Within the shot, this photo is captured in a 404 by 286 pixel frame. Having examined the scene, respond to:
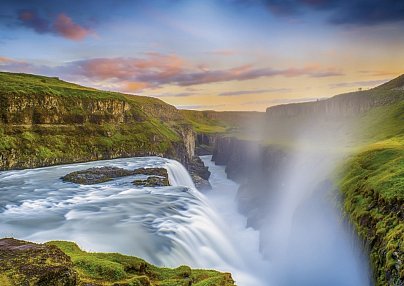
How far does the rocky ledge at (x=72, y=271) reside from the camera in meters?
10.3

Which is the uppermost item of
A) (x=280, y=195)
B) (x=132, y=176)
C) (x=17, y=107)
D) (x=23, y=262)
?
→ (x=17, y=107)

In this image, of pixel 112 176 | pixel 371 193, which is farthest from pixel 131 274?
pixel 112 176

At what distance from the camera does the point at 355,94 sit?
439ft

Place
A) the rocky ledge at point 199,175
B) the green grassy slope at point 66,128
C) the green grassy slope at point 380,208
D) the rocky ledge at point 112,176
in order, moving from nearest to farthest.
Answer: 1. the green grassy slope at point 380,208
2. the rocky ledge at point 112,176
3. the green grassy slope at point 66,128
4. the rocky ledge at point 199,175

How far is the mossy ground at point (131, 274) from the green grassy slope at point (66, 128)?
59889 mm

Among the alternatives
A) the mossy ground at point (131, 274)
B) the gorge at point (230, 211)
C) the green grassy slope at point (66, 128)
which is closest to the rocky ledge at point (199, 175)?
the gorge at point (230, 211)

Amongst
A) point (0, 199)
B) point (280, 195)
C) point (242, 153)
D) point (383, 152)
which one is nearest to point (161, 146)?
point (242, 153)

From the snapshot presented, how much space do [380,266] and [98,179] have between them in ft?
135

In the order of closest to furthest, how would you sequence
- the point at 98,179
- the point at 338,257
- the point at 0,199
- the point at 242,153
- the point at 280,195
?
the point at 338,257 → the point at 0,199 → the point at 98,179 → the point at 280,195 → the point at 242,153

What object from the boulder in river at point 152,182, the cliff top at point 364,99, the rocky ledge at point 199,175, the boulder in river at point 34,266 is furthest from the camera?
the cliff top at point 364,99

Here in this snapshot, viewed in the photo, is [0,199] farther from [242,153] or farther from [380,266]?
[242,153]

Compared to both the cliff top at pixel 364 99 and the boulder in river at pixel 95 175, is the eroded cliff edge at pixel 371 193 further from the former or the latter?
the cliff top at pixel 364 99

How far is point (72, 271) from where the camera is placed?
11.1m

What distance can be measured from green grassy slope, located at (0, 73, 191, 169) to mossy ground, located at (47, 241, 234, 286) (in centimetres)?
5989
